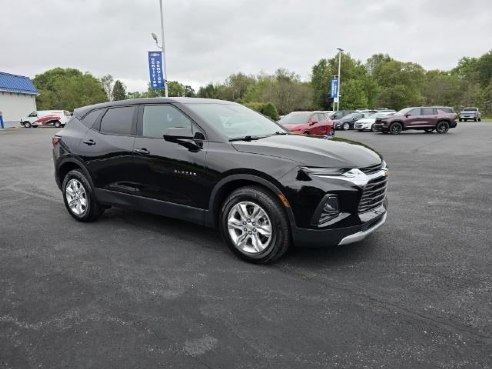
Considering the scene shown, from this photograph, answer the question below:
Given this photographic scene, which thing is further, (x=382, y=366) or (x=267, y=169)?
(x=267, y=169)

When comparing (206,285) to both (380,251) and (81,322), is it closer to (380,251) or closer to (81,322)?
(81,322)

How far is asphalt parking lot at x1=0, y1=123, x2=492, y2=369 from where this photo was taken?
2561 mm

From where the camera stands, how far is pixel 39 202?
6.80m

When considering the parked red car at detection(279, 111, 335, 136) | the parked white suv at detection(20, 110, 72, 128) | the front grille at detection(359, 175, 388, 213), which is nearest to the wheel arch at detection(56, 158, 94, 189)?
the front grille at detection(359, 175, 388, 213)

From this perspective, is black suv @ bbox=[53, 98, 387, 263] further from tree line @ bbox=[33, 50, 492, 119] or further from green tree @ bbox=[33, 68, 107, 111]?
green tree @ bbox=[33, 68, 107, 111]

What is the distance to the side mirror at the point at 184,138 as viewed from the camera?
13.6 ft

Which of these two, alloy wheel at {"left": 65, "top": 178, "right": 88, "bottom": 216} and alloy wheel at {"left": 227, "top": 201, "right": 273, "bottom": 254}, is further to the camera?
alloy wheel at {"left": 65, "top": 178, "right": 88, "bottom": 216}

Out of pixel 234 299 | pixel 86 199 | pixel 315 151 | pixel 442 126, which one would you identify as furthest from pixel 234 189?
pixel 442 126

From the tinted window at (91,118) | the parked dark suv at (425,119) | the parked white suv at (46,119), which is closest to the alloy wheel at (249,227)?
the tinted window at (91,118)

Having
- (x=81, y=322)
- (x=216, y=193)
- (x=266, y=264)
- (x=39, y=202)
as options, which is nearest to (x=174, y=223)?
(x=216, y=193)

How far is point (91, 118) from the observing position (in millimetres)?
5484

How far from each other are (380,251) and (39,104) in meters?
74.8

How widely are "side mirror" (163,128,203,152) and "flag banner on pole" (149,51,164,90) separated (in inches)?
896

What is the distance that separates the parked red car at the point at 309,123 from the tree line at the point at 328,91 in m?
36.5
